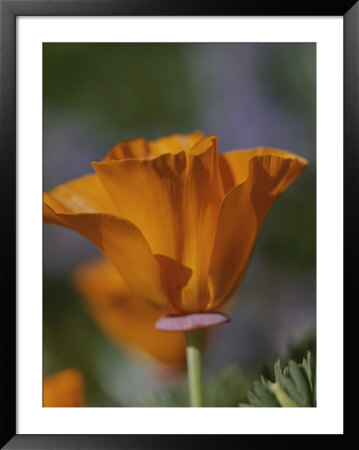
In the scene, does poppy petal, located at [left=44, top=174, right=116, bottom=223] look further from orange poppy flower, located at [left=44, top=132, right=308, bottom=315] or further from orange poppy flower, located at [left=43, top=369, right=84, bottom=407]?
orange poppy flower, located at [left=43, top=369, right=84, bottom=407]

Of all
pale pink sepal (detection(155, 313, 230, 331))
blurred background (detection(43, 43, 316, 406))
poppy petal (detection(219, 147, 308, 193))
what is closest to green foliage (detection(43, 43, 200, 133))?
blurred background (detection(43, 43, 316, 406))

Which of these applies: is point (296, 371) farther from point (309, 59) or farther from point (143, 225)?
point (309, 59)

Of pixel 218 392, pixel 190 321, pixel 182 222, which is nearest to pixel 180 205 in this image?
pixel 182 222

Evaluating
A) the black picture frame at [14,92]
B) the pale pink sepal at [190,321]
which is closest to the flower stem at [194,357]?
the pale pink sepal at [190,321]

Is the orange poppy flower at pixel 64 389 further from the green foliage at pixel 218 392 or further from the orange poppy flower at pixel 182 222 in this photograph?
the orange poppy flower at pixel 182 222

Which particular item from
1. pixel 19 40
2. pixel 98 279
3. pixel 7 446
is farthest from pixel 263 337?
pixel 19 40
